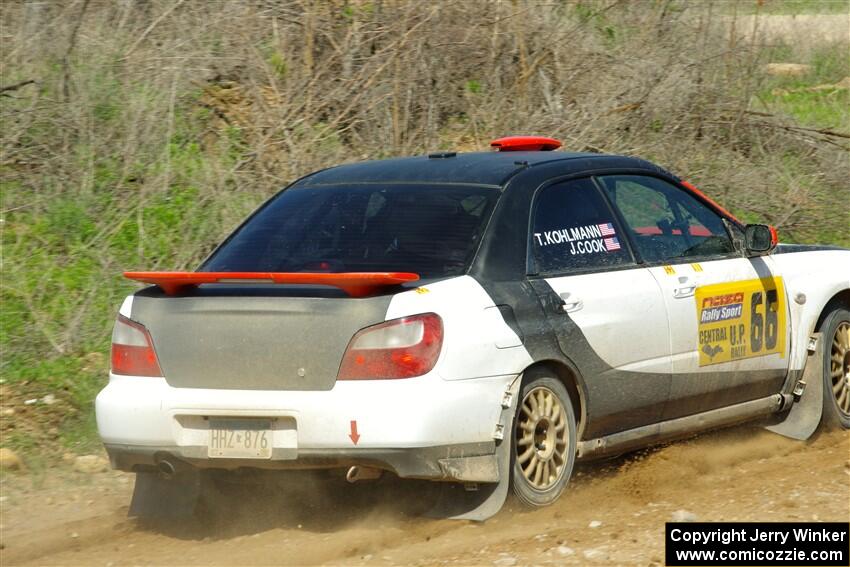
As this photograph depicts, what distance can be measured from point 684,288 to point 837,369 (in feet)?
5.37

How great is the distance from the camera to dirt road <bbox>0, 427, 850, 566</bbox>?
16.0 ft

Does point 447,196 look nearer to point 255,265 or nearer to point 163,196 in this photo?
point 255,265

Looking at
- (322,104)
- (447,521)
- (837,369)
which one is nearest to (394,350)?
(447,521)

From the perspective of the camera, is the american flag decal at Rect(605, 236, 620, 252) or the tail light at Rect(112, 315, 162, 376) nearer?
the tail light at Rect(112, 315, 162, 376)

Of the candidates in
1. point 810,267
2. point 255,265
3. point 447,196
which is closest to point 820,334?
point 810,267

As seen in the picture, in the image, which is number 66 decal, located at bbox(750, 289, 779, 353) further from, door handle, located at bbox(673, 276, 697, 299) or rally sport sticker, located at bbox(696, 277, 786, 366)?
door handle, located at bbox(673, 276, 697, 299)

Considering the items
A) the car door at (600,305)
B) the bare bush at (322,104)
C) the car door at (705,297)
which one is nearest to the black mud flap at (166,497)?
the car door at (600,305)

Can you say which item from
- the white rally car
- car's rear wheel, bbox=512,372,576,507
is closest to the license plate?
the white rally car

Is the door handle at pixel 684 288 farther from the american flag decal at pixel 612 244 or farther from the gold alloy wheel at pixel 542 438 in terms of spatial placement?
the gold alloy wheel at pixel 542 438

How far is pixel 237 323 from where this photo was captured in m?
4.93

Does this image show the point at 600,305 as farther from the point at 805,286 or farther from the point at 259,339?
the point at 805,286

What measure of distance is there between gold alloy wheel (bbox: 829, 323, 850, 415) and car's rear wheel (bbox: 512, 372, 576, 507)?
2369mm

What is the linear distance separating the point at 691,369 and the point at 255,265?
220 centimetres

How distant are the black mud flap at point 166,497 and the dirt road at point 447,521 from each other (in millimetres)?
89
